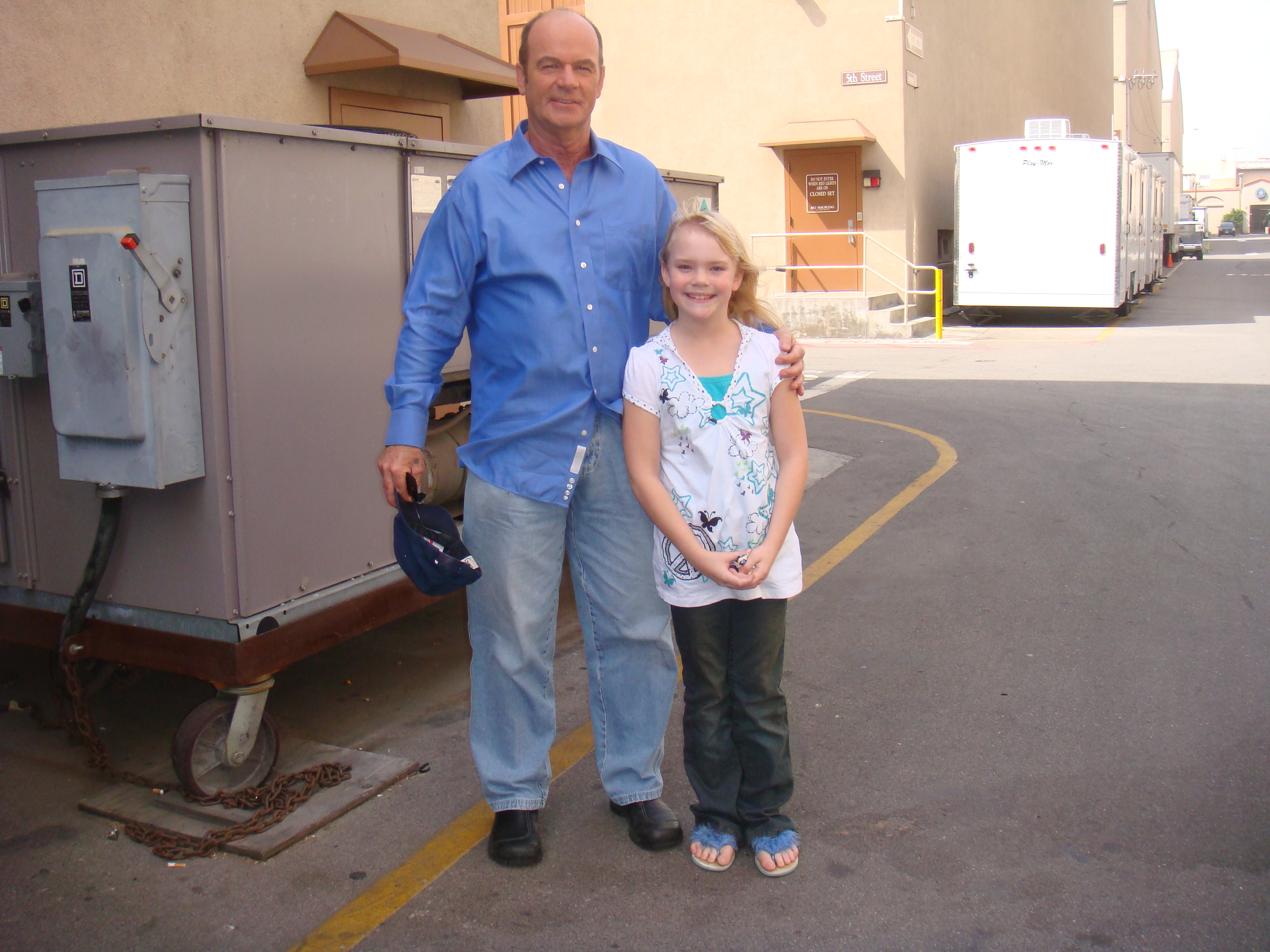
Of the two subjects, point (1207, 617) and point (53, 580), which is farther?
point (1207, 617)

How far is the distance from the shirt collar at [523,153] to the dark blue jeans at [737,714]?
119 cm

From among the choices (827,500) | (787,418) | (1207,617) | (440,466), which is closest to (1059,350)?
(827,500)

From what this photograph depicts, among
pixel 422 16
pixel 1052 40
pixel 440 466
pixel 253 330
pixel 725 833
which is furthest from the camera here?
pixel 1052 40

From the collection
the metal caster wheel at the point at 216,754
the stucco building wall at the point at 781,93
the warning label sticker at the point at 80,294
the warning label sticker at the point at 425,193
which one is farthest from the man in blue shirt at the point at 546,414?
the stucco building wall at the point at 781,93

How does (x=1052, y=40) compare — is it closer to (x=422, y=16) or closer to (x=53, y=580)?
(x=422, y=16)

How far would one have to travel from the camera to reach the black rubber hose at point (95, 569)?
355 cm

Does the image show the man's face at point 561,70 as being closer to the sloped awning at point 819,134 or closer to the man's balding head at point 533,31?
the man's balding head at point 533,31

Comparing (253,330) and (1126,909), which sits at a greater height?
(253,330)

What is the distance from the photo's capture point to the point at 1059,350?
16172 mm

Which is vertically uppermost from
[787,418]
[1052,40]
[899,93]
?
[1052,40]

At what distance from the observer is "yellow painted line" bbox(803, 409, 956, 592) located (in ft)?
20.1

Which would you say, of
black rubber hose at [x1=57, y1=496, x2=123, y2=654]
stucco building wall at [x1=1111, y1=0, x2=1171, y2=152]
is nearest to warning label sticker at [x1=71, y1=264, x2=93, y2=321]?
black rubber hose at [x1=57, y1=496, x2=123, y2=654]

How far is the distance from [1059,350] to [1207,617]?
11669mm

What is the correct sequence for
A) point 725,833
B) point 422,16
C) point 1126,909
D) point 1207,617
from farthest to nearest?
point 422,16 → point 1207,617 → point 725,833 → point 1126,909
